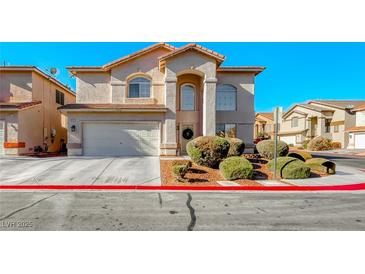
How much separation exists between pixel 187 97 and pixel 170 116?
2.61m

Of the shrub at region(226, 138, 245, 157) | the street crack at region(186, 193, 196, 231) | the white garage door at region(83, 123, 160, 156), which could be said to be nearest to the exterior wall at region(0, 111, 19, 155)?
the white garage door at region(83, 123, 160, 156)

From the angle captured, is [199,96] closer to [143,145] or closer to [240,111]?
[240,111]

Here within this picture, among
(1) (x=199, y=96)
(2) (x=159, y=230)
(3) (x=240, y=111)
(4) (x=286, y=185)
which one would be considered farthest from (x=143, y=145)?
(2) (x=159, y=230)

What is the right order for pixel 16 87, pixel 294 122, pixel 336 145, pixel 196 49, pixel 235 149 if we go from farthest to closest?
pixel 294 122 < pixel 336 145 < pixel 16 87 < pixel 196 49 < pixel 235 149

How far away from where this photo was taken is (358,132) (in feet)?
93.8

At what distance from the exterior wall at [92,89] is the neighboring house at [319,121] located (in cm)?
3424

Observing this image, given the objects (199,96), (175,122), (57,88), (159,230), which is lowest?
(159,230)

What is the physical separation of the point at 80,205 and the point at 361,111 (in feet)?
126

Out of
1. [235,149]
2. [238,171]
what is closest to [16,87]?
[235,149]

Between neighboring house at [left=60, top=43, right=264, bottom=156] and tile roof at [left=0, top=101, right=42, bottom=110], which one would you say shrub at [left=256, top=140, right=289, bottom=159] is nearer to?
neighboring house at [left=60, top=43, right=264, bottom=156]

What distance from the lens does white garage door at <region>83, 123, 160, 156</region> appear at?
14.6m

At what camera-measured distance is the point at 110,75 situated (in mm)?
16281

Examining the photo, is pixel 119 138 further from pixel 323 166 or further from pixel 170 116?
pixel 323 166

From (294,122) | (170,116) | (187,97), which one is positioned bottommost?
(170,116)
